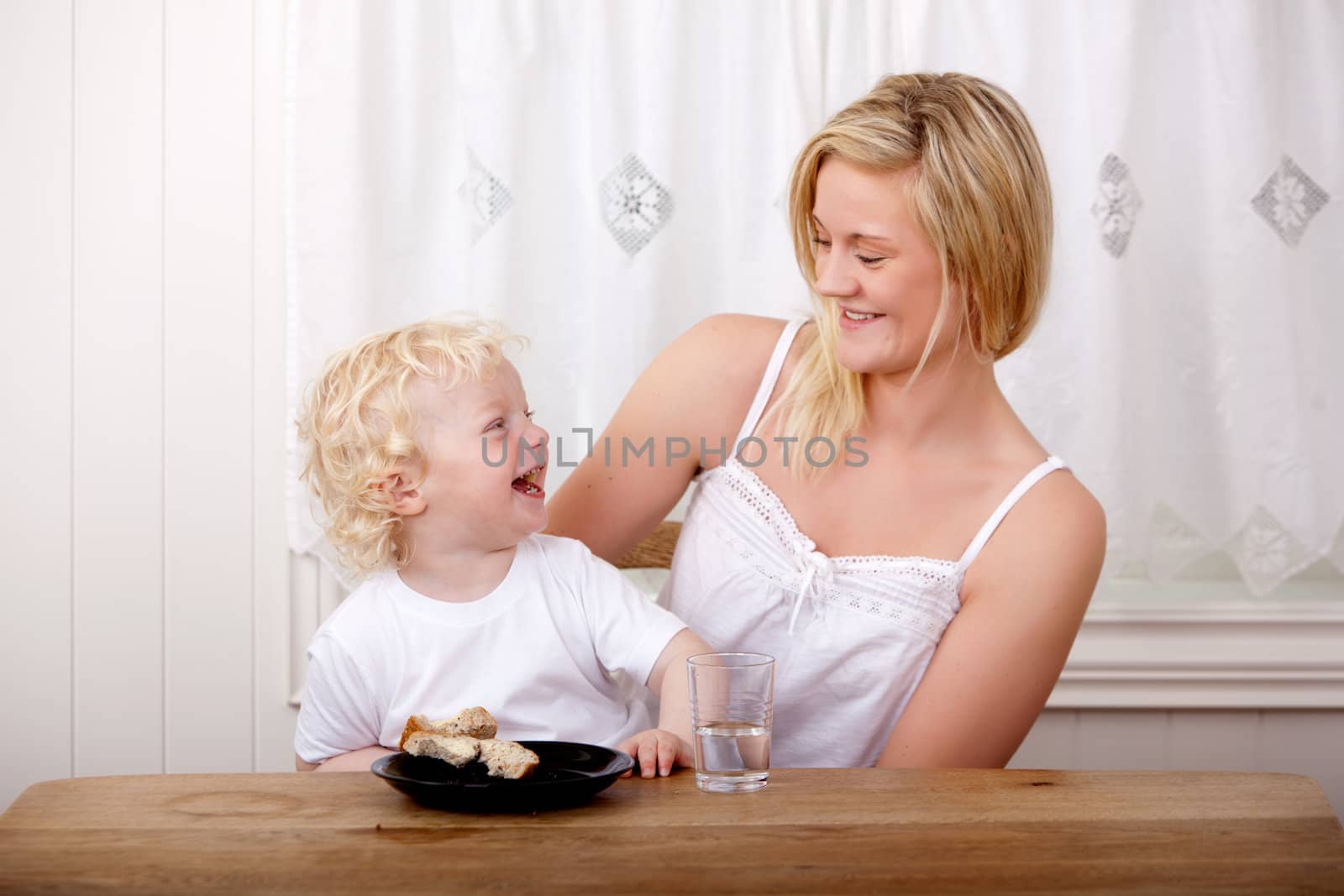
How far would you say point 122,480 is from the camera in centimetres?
236

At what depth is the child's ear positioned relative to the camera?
1.45m

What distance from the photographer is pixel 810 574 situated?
5.08 feet

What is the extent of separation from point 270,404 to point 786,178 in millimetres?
1020

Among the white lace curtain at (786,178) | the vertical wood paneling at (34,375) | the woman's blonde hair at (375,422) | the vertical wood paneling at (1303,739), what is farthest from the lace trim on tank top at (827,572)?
the vertical wood paneling at (34,375)

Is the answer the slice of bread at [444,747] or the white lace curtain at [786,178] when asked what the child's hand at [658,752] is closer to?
the slice of bread at [444,747]

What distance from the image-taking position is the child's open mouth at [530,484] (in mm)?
1481

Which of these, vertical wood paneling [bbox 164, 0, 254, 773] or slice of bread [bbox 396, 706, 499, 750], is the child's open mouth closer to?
slice of bread [bbox 396, 706, 499, 750]

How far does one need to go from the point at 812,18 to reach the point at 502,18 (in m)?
0.54

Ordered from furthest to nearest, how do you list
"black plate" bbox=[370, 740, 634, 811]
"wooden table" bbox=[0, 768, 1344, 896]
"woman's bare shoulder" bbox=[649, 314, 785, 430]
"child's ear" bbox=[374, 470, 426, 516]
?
1. "woman's bare shoulder" bbox=[649, 314, 785, 430]
2. "child's ear" bbox=[374, 470, 426, 516]
3. "black plate" bbox=[370, 740, 634, 811]
4. "wooden table" bbox=[0, 768, 1344, 896]

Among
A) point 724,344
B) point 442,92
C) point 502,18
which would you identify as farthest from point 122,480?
point 724,344

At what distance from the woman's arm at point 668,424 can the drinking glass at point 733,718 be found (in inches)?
25.3

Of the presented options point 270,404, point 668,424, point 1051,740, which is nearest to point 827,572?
point 668,424

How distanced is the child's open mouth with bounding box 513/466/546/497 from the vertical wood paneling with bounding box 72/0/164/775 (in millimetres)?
1146

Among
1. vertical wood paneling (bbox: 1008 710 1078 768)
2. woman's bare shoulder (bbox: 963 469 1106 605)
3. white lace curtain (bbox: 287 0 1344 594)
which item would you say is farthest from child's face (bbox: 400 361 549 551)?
vertical wood paneling (bbox: 1008 710 1078 768)
